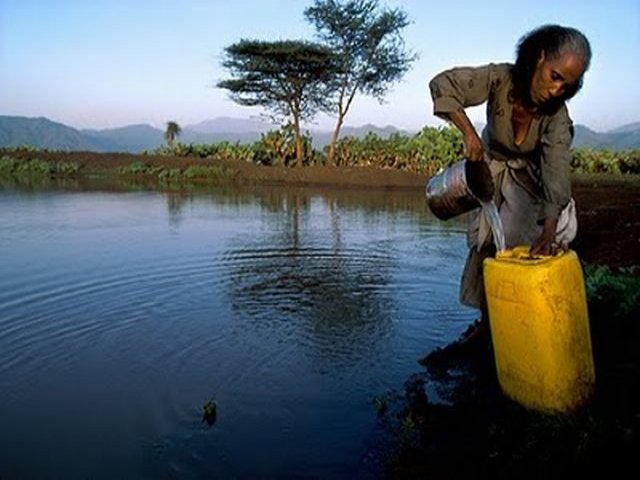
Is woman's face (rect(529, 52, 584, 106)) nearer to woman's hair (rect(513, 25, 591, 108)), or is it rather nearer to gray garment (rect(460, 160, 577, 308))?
woman's hair (rect(513, 25, 591, 108))

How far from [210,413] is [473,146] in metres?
1.78

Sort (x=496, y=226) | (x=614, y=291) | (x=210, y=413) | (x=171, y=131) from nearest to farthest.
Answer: (x=496, y=226) < (x=210, y=413) < (x=614, y=291) < (x=171, y=131)

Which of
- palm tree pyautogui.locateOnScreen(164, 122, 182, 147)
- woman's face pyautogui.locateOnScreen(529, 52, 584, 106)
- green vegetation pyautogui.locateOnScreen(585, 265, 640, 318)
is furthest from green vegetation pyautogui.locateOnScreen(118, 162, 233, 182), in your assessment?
woman's face pyautogui.locateOnScreen(529, 52, 584, 106)

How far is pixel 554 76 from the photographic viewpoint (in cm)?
251

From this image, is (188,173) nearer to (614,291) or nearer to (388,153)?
(388,153)

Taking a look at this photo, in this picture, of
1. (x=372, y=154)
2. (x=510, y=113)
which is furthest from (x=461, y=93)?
(x=372, y=154)

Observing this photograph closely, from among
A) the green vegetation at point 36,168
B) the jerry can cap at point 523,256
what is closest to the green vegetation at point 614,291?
the jerry can cap at point 523,256

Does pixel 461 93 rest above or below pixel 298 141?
below

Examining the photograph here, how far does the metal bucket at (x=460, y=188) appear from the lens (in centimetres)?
283

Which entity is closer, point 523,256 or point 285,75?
point 523,256

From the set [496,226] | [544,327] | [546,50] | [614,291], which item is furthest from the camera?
[614,291]

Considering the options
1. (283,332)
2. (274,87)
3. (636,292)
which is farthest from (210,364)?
(274,87)

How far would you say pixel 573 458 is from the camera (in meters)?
2.14

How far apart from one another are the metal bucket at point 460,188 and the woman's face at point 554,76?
1.25ft
